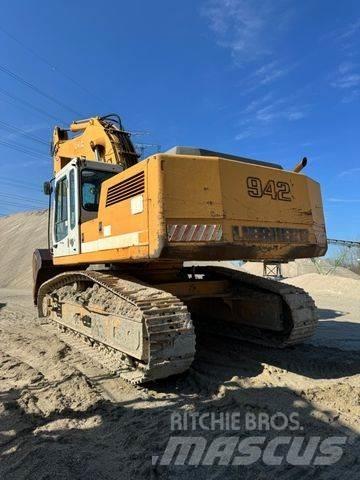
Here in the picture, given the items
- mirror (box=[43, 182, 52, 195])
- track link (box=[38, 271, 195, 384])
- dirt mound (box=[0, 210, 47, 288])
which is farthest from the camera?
dirt mound (box=[0, 210, 47, 288])

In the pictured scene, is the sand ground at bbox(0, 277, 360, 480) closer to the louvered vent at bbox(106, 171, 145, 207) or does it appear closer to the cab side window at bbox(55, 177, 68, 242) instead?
the cab side window at bbox(55, 177, 68, 242)

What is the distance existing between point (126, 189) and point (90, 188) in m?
1.75

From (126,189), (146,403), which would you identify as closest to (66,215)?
(126,189)

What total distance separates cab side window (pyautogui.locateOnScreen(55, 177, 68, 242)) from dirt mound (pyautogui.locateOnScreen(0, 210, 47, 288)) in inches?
858

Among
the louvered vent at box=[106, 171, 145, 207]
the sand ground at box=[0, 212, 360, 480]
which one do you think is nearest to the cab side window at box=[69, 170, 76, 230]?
the louvered vent at box=[106, 171, 145, 207]

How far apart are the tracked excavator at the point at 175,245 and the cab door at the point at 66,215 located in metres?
0.03

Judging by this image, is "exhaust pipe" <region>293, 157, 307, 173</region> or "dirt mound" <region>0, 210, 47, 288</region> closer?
"exhaust pipe" <region>293, 157, 307, 173</region>

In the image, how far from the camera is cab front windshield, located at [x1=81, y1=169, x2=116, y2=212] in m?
6.97

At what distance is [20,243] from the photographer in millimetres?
39375

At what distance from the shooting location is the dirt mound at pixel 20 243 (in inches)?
1214

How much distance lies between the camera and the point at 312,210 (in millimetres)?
5773

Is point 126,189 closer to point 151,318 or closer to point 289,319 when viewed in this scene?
point 151,318

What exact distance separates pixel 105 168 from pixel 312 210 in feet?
10.8

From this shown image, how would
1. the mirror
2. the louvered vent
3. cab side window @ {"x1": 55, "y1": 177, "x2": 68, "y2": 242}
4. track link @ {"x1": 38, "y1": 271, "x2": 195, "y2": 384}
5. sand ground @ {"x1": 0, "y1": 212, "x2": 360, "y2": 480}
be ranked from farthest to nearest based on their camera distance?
the mirror, cab side window @ {"x1": 55, "y1": 177, "x2": 68, "y2": 242}, the louvered vent, track link @ {"x1": 38, "y1": 271, "x2": 195, "y2": 384}, sand ground @ {"x1": 0, "y1": 212, "x2": 360, "y2": 480}
